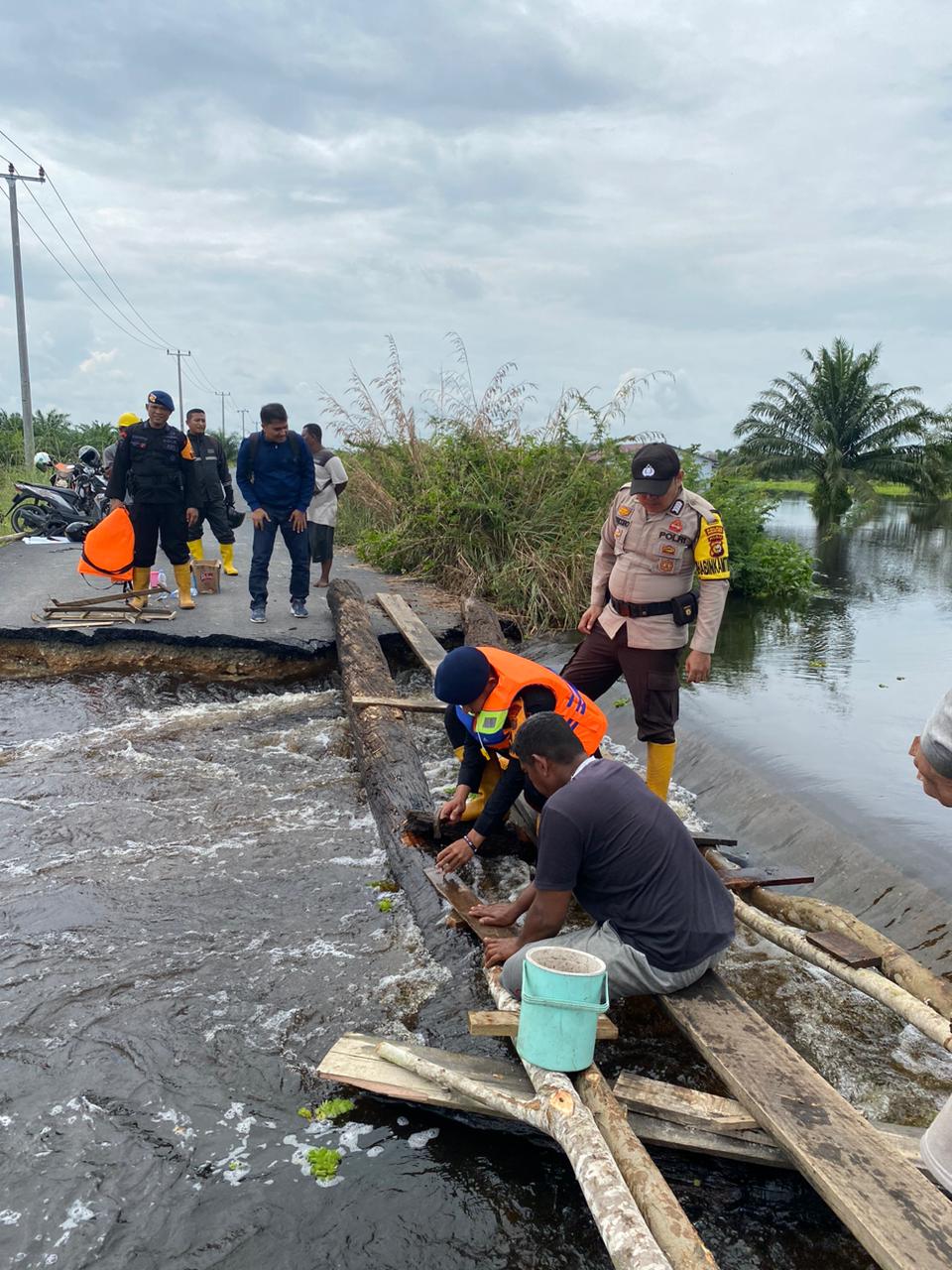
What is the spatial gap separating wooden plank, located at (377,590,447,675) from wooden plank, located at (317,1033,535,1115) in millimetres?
4975

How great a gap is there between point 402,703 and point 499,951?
150 inches

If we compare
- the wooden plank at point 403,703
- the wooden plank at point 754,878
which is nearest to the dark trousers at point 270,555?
the wooden plank at point 403,703

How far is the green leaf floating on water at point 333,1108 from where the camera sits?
3.21m

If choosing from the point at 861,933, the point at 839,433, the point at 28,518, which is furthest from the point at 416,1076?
the point at 839,433

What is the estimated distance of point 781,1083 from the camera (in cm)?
283

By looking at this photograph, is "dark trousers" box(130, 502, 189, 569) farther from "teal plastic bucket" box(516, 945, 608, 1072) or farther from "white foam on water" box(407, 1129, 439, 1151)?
"teal plastic bucket" box(516, 945, 608, 1072)

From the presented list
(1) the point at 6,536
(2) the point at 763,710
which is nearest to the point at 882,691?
(2) the point at 763,710

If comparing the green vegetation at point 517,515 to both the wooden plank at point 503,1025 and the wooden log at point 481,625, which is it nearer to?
the wooden log at point 481,625

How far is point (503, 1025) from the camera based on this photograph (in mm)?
3148

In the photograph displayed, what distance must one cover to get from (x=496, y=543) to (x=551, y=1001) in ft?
30.6

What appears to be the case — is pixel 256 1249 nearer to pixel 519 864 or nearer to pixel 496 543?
pixel 519 864

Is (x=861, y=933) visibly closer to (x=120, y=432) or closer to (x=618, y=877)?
(x=618, y=877)

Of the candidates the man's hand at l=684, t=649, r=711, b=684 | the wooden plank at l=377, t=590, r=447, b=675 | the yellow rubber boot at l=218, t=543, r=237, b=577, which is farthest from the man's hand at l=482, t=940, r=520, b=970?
the yellow rubber boot at l=218, t=543, r=237, b=577

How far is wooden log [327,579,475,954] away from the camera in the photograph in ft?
14.6
